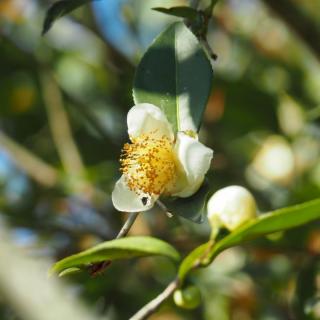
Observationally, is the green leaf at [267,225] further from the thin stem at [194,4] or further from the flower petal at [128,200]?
the thin stem at [194,4]

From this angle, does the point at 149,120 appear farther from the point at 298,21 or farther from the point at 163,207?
the point at 298,21

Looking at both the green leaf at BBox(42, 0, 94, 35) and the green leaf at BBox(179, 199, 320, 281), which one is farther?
the green leaf at BBox(42, 0, 94, 35)

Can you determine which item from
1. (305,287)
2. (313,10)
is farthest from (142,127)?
(313,10)

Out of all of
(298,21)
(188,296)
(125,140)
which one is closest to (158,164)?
(188,296)

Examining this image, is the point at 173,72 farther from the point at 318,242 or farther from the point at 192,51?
the point at 318,242

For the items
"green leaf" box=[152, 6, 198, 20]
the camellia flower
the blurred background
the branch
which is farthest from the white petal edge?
the branch

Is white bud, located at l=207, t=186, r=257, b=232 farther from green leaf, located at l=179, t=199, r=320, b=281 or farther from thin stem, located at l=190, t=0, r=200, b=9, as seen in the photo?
thin stem, located at l=190, t=0, r=200, b=9
